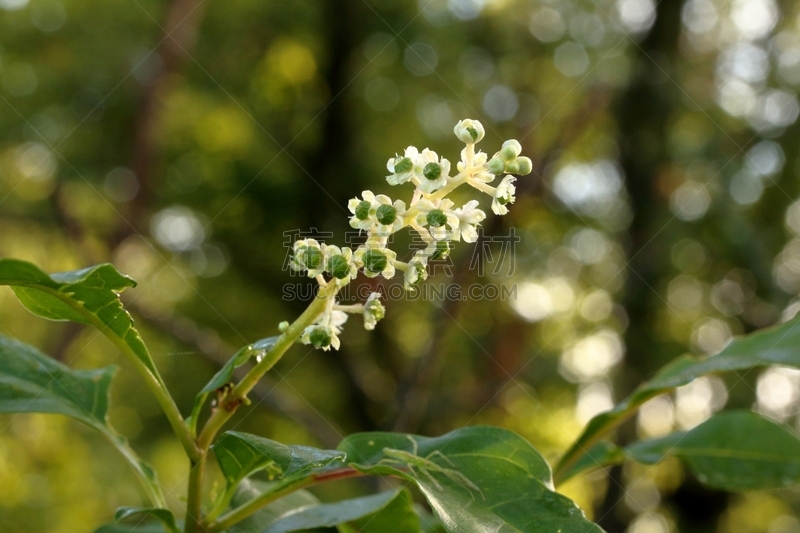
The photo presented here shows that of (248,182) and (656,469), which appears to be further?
(656,469)

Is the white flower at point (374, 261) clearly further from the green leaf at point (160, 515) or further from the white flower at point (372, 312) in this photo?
the green leaf at point (160, 515)

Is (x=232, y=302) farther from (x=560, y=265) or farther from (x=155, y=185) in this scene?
(x=560, y=265)

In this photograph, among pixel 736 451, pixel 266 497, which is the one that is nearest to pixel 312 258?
pixel 266 497

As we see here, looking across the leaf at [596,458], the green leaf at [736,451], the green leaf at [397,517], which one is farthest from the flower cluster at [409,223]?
the green leaf at [736,451]

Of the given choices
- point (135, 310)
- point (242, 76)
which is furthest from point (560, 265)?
point (135, 310)

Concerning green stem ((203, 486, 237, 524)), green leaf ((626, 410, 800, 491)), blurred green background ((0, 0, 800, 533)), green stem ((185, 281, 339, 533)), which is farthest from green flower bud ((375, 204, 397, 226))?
blurred green background ((0, 0, 800, 533))

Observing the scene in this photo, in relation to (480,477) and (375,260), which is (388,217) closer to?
(375,260)
